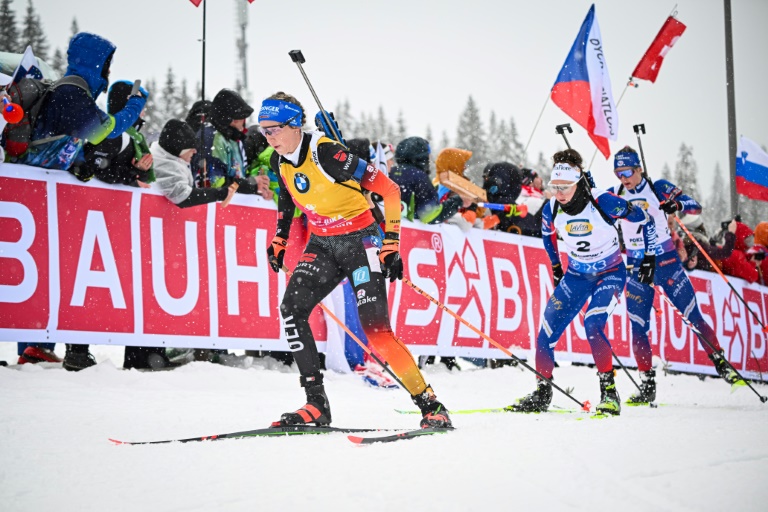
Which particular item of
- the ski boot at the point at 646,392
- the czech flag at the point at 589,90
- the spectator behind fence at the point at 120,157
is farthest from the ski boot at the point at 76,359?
the czech flag at the point at 589,90

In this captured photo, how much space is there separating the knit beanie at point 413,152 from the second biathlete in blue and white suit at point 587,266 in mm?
3031

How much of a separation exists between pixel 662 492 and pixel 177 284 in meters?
5.46

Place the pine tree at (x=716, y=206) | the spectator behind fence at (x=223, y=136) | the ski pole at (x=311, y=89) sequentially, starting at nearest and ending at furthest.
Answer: the ski pole at (x=311, y=89)
the spectator behind fence at (x=223, y=136)
the pine tree at (x=716, y=206)

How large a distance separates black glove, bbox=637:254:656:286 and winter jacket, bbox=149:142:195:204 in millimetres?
4934

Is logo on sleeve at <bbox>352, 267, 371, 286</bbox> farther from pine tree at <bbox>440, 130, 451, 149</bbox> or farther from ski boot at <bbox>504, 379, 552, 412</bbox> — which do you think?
pine tree at <bbox>440, 130, 451, 149</bbox>

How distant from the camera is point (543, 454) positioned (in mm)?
3566

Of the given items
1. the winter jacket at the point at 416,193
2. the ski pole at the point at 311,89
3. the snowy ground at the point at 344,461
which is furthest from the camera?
the winter jacket at the point at 416,193

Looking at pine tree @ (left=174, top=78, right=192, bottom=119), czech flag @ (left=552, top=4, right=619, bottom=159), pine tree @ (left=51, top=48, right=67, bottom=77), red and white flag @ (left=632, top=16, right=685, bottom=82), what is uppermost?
pine tree @ (left=51, top=48, right=67, bottom=77)

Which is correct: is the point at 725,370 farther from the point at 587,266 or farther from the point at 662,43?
the point at 662,43

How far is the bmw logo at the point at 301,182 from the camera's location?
5.01 m

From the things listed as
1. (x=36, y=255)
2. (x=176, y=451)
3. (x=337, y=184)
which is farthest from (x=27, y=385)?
(x=337, y=184)

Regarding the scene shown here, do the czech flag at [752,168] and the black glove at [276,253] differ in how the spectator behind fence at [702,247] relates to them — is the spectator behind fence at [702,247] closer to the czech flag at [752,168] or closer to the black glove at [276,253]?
the czech flag at [752,168]

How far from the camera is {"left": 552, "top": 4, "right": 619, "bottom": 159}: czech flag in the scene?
1115cm

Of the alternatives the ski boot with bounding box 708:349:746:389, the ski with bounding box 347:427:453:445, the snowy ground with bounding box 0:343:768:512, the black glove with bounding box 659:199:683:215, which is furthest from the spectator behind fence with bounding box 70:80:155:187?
the ski boot with bounding box 708:349:746:389
